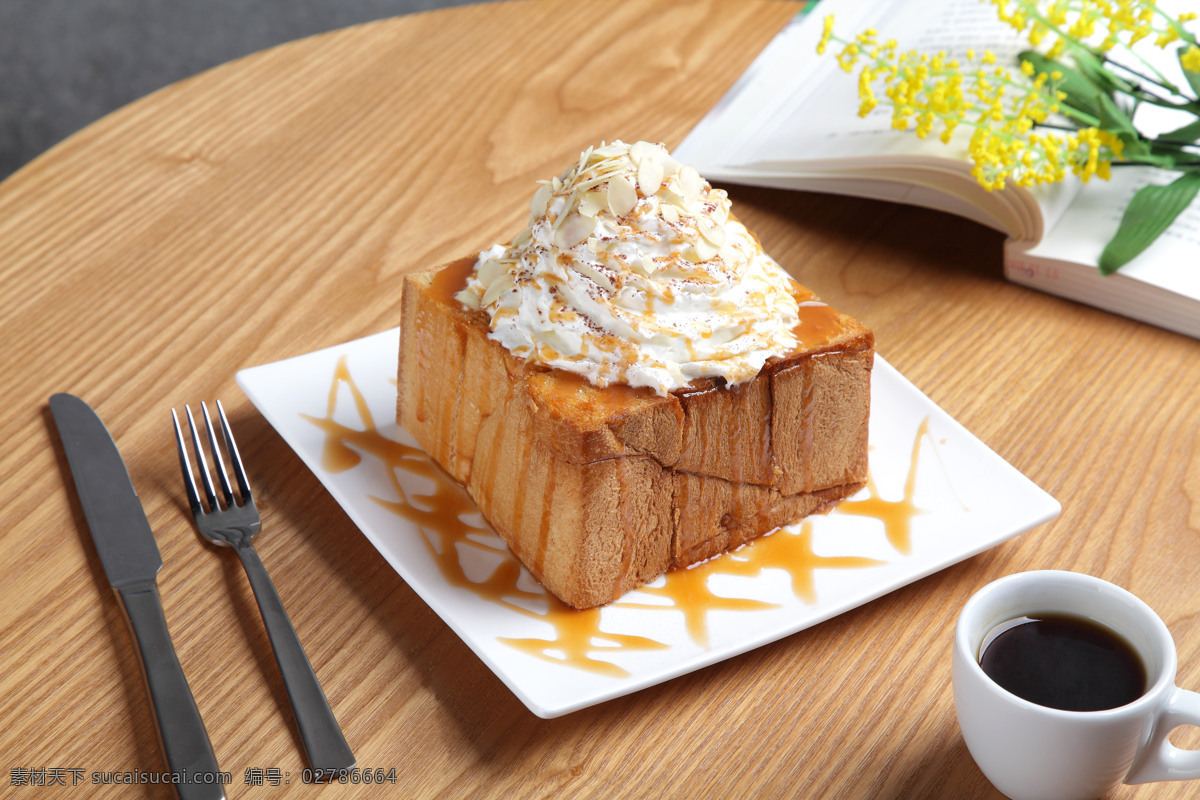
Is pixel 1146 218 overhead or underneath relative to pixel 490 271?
underneath

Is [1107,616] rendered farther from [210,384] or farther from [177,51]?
[177,51]

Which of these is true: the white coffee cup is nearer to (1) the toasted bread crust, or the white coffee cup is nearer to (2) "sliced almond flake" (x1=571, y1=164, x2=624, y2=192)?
(1) the toasted bread crust

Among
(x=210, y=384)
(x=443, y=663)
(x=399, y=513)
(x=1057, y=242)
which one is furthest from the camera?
(x=1057, y=242)

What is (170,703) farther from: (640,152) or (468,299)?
(640,152)

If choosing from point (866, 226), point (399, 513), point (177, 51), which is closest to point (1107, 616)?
point (399, 513)

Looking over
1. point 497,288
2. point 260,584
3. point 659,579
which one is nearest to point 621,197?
point 497,288

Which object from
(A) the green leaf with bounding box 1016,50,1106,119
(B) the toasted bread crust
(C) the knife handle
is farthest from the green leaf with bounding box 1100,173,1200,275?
(C) the knife handle
